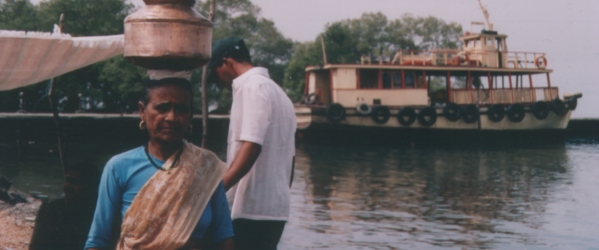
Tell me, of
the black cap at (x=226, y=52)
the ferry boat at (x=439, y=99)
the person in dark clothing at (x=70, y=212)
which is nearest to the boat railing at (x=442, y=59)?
the ferry boat at (x=439, y=99)

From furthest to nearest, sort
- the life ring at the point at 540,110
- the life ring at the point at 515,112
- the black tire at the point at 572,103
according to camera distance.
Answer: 1. the black tire at the point at 572,103
2. the life ring at the point at 540,110
3. the life ring at the point at 515,112

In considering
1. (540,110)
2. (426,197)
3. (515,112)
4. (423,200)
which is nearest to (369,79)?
(515,112)

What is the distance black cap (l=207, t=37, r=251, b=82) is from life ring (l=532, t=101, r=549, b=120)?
86.8ft

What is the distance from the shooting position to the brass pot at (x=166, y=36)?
7.99ft

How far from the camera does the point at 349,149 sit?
24.0m

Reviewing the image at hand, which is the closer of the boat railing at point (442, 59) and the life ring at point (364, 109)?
the life ring at point (364, 109)

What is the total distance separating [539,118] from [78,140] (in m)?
16.3

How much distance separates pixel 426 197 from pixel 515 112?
1646 centimetres

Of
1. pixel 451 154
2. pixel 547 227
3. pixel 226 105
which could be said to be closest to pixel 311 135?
pixel 451 154

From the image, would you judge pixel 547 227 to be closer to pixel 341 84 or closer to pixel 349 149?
pixel 349 149

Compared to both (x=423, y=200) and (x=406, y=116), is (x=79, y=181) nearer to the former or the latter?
(x=423, y=200)

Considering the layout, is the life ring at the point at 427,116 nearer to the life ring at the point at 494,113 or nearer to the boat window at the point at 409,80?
the boat window at the point at 409,80

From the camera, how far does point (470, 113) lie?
26.5 m

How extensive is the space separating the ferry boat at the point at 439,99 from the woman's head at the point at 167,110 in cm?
2211
